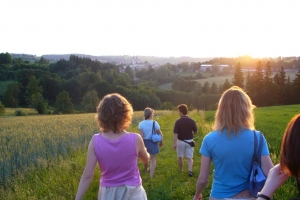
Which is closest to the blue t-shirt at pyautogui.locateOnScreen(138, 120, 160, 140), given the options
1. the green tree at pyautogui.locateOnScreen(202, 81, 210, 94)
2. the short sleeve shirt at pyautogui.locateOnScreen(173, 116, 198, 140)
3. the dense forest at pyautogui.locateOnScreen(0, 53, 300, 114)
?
the short sleeve shirt at pyautogui.locateOnScreen(173, 116, 198, 140)

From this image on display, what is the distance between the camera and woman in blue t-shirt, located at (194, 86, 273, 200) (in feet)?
10.6

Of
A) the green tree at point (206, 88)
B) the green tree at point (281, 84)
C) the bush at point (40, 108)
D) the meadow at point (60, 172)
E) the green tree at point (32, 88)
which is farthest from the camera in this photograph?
the green tree at point (206, 88)

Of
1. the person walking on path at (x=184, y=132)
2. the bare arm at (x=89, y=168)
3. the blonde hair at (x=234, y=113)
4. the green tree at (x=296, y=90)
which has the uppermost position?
the blonde hair at (x=234, y=113)

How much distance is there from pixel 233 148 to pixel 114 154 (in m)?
1.23

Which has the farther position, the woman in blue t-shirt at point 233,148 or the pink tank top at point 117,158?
the pink tank top at point 117,158

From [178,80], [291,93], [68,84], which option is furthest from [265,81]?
[68,84]

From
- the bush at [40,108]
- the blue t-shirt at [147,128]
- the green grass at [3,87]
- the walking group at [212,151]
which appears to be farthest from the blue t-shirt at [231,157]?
the green grass at [3,87]

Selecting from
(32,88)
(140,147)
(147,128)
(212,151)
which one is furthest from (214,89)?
(212,151)

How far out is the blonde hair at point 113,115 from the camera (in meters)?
3.53

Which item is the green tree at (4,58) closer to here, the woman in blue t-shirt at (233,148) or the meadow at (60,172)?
the meadow at (60,172)

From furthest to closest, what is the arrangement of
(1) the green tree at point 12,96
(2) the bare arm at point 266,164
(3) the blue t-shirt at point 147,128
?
(1) the green tree at point 12,96 → (3) the blue t-shirt at point 147,128 → (2) the bare arm at point 266,164

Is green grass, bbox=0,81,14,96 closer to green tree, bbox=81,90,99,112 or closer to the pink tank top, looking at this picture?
green tree, bbox=81,90,99,112

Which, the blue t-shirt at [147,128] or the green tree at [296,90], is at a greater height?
the blue t-shirt at [147,128]

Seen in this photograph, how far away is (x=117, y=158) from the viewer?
3.50 meters
